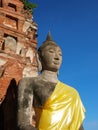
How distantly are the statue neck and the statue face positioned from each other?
0.21 feet

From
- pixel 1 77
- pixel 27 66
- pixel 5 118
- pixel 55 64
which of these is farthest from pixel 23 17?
pixel 55 64

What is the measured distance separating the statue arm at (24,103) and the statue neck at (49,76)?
352 millimetres

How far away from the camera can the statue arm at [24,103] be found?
5027 mm

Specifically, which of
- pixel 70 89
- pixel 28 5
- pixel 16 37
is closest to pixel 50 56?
pixel 70 89

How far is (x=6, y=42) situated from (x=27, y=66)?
5.04 ft

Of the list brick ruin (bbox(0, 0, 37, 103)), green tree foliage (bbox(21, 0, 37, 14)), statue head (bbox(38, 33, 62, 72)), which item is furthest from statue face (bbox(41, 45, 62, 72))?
green tree foliage (bbox(21, 0, 37, 14))

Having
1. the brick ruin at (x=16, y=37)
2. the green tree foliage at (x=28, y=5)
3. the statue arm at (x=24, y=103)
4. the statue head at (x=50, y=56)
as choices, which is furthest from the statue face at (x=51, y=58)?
the green tree foliage at (x=28, y=5)

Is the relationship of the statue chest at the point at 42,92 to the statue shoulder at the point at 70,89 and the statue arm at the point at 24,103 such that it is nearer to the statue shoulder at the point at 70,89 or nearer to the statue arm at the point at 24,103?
the statue arm at the point at 24,103

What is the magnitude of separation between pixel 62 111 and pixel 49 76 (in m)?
0.72

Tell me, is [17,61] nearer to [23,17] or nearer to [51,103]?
[23,17]

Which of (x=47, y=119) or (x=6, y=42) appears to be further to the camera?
(x=6, y=42)

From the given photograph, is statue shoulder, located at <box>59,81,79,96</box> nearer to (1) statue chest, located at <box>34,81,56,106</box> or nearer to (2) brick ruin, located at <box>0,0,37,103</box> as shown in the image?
(1) statue chest, located at <box>34,81,56,106</box>

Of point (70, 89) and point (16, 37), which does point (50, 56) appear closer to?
point (70, 89)

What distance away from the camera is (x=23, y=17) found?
1588 cm
